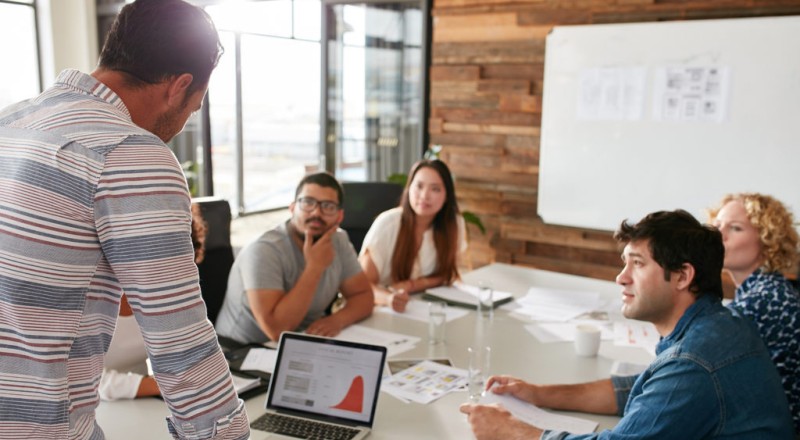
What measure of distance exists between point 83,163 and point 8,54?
5.26 metres

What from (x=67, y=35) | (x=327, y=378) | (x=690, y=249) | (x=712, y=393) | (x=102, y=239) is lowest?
(x=327, y=378)

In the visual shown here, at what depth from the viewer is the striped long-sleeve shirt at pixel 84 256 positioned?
3.03ft

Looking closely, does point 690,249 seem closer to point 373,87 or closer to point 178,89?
point 178,89

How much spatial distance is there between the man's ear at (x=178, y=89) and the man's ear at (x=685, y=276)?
1.15 meters

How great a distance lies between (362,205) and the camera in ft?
11.9

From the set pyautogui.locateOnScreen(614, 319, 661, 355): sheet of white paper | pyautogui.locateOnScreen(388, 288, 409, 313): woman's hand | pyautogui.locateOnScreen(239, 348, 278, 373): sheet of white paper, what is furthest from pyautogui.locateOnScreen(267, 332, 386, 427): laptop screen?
pyautogui.locateOnScreen(614, 319, 661, 355): sheet of white paper

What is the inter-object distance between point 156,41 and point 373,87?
420 centimetres

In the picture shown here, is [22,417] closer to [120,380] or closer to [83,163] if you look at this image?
[83,163]

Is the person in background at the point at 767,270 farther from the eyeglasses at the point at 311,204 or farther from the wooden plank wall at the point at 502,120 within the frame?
the wooden plank wall at the point at 502,120

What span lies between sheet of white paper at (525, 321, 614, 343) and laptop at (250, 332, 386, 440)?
2.98ft

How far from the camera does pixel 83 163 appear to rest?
92 centimetres

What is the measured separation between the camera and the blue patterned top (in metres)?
2.03

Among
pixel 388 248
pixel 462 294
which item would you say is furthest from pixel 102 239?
pixel 388 248

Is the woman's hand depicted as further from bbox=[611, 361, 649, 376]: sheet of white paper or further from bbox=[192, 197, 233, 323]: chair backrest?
bbox=[611, 361, 649, 376]: sheet of white paper
